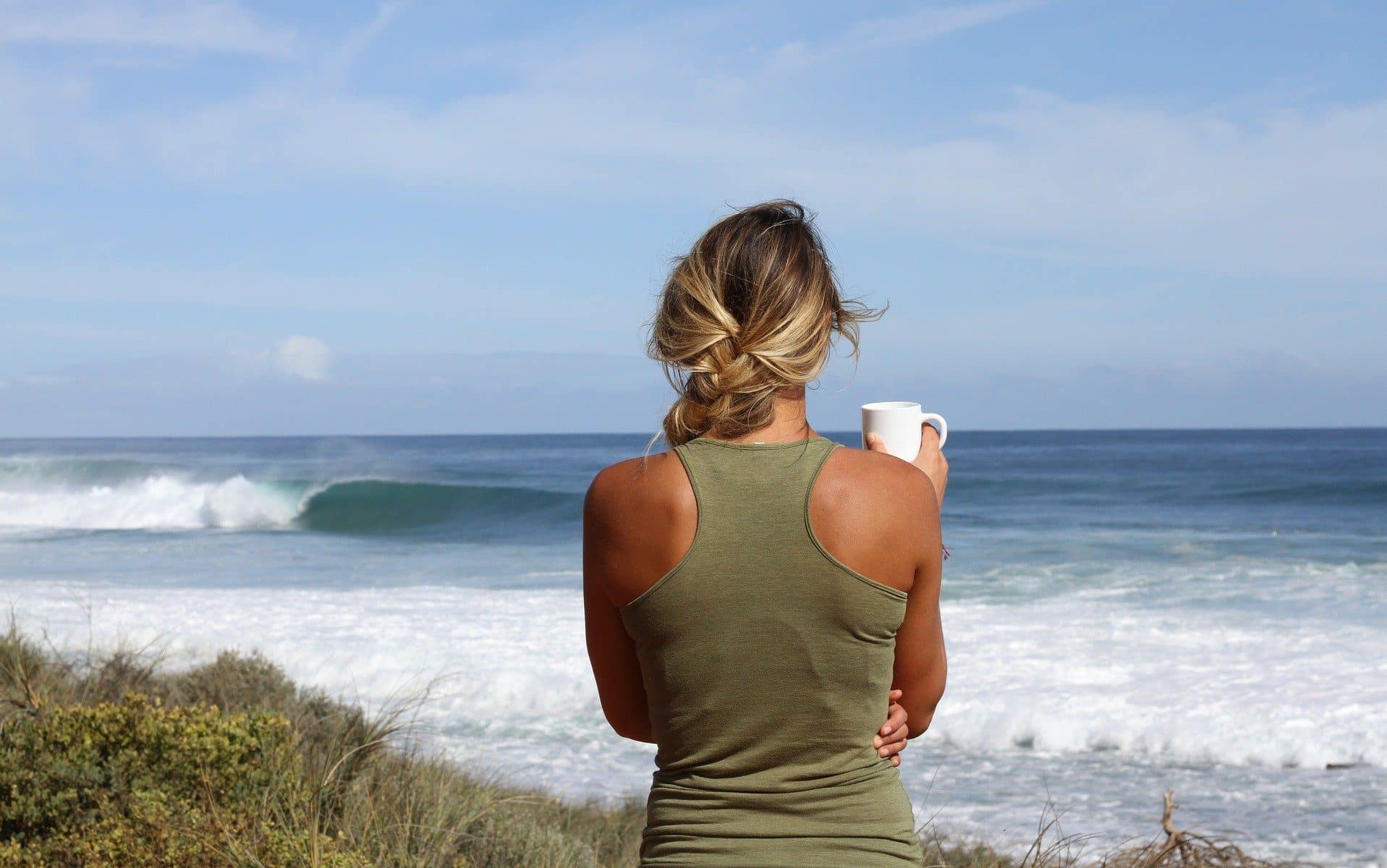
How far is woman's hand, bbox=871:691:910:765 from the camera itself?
5.51 ft

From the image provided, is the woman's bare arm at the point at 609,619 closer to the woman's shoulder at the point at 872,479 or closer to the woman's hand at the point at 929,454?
the woman's shoulder at the point at 872,479

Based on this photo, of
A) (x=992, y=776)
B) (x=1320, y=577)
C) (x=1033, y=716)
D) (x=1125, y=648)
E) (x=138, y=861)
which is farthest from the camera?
(x=1320, y=577)

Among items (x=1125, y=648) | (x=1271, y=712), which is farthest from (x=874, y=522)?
(x=1125, y=648)

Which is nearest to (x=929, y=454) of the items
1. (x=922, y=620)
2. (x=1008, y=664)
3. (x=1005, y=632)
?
(x=922, y=620)

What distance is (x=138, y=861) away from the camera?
3.21 m

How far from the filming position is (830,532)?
4.98 ft

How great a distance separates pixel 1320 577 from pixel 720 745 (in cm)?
1654

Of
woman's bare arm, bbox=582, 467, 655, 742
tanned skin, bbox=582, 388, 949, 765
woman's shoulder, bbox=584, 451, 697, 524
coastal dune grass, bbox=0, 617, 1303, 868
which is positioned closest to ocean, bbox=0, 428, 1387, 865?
coastal dune grass, bbox=0, 617, 1303, 868

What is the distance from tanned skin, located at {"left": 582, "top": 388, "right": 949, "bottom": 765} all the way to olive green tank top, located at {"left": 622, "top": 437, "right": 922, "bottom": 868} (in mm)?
20

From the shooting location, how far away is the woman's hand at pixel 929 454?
6.75 feet

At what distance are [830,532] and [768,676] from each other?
0.23 m

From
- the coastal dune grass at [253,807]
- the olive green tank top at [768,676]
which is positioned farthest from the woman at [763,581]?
the coastal dune grass at [253,807]

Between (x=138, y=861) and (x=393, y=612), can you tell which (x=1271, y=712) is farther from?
(x=393, y=612)

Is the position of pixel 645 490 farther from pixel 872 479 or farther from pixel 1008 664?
pixel 1008 664
